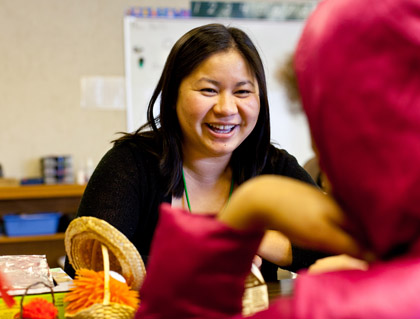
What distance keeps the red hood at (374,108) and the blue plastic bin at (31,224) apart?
113 inches

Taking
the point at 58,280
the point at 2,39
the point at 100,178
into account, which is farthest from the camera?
the point at 2,39

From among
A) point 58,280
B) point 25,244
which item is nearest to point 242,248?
point 58,280

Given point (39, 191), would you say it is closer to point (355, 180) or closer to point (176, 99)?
point (176, 99)

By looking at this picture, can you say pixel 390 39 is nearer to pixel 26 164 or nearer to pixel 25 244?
pixel 25 244

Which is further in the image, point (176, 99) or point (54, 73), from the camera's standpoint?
point (54, 73)

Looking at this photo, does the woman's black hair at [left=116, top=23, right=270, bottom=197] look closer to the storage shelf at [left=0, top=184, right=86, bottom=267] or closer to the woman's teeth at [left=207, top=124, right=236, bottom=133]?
the woman's teeth at [left=207, top=124, right=236, bottom=133]

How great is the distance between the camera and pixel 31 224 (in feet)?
10.2

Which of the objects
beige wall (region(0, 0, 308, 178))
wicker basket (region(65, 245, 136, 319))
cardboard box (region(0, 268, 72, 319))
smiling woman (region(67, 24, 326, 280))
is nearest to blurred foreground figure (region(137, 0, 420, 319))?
wicker basket (region(65, 245, 136, 319))

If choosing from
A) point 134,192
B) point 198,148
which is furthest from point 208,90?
point 134,192

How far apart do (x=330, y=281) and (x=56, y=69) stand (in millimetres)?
3269

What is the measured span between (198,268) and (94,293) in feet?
1.08

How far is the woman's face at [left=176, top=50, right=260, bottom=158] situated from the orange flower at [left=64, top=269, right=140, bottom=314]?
61 cm

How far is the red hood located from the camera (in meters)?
0.43

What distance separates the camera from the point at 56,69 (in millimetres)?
3430
